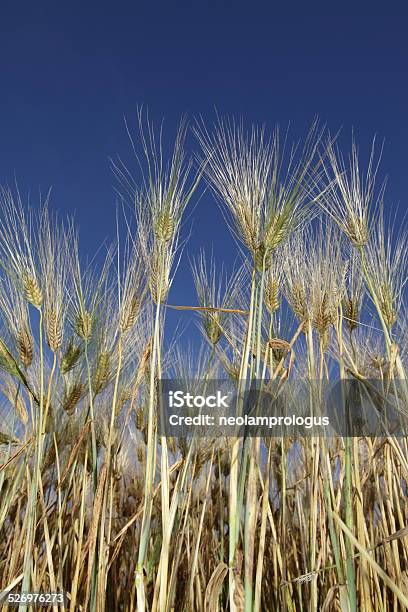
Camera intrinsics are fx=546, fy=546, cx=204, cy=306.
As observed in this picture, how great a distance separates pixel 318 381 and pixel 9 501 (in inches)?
38.8

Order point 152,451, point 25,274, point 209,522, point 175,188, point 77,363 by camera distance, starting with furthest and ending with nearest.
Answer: point 209,522, point 77,363, point 25,274, point 175,188, point 152,451

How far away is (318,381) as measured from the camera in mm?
1514

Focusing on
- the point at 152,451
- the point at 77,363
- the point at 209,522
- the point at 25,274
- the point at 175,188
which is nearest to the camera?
the point at 152,451

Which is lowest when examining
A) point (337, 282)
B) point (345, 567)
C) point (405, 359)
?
point (345, 567)

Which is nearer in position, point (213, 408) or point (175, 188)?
point (175, 188)

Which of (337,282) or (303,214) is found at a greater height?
(303,214)

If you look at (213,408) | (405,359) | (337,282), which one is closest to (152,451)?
(213,408)

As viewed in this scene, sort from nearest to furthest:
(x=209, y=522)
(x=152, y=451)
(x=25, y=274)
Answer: (x=152, y=451)
(x=25, y=274)
(x=209, y=522)

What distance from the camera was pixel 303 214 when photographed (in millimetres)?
1521

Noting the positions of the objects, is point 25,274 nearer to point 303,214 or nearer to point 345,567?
point 303,214

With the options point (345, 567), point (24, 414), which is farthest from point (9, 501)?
point (345, 567)

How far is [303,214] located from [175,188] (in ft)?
1.19

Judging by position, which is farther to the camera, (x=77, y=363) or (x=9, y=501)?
(x=77, y=363)

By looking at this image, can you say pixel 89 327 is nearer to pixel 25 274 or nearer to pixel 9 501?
pixel 25 274
